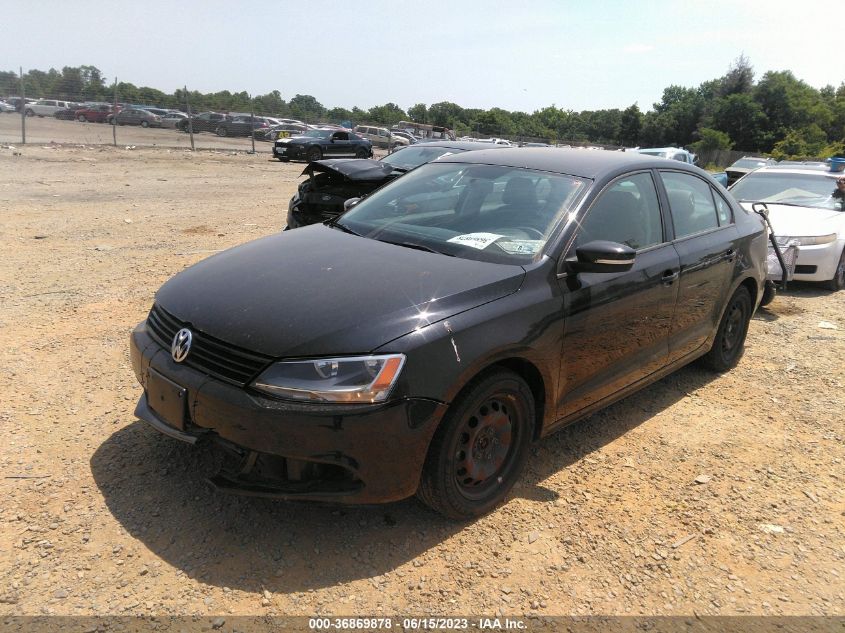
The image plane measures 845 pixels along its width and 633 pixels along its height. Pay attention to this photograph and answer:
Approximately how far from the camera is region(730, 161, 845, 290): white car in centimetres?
781

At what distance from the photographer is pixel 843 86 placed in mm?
81188

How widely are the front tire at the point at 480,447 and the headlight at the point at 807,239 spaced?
609 cm

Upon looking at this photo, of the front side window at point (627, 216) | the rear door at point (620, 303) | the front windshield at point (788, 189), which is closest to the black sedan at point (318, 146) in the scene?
the front windshield at point (788, 189)

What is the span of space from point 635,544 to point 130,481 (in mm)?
2475

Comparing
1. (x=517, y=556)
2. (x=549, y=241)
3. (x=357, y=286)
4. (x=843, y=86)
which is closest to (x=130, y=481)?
(x=357, y=286)

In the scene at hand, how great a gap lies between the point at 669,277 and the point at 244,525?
2838mm

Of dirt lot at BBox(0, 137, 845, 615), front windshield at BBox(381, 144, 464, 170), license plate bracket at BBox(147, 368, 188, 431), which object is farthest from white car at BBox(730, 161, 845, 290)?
license plate bracket at BBox(147, 368, 188, 431)

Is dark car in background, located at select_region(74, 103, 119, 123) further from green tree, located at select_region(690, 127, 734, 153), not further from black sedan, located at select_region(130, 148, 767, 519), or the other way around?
green tree, located at select_region(690, 127, 734, 153)

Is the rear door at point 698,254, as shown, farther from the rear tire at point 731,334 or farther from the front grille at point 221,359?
the front grille at point 221,359

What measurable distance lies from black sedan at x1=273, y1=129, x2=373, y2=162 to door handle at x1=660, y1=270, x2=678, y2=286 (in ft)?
72.3

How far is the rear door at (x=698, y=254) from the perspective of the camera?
4.18 meters

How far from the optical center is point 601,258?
3209 mm

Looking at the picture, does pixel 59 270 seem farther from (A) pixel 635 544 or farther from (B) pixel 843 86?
(B) pixel 843 86

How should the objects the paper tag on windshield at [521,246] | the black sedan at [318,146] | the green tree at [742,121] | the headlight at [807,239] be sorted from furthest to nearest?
the green tree at [742,121] → the black sedan at [318,146] → the headlight at [807,239] → the paper tag on windshield at [521,246]
